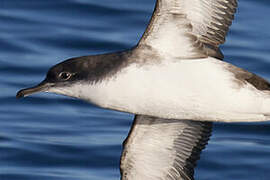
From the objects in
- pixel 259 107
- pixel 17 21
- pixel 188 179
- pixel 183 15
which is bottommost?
pixel 17 21

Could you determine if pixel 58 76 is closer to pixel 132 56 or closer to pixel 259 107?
pixel 132 56

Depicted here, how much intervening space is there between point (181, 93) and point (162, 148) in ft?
5.25

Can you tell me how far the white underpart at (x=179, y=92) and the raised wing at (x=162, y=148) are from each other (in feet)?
3.69

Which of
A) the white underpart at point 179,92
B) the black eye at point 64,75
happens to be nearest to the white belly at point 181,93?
the white underpart at point 179,92

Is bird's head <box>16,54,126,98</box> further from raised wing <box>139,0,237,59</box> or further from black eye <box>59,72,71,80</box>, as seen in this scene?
raised wing <box>139,0,237,59</box>

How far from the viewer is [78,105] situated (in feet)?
45.7

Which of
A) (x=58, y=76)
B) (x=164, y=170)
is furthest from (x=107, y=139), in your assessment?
(x=58, y=76)

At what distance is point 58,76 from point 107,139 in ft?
12.5

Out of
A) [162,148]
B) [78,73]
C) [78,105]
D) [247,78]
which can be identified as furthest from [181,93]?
[78,105]

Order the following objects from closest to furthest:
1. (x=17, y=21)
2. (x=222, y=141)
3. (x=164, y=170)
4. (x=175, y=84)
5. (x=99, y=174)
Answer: (x=175, y=84)
(x=164, y=170)
(x=99, y=174)
(x=222, y=141)
(x=17, y=21)

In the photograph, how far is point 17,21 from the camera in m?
16.9

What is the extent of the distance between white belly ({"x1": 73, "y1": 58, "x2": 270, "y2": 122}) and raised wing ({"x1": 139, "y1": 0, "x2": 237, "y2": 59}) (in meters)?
0.19

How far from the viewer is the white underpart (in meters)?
8.65

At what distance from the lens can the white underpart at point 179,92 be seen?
340 inches
